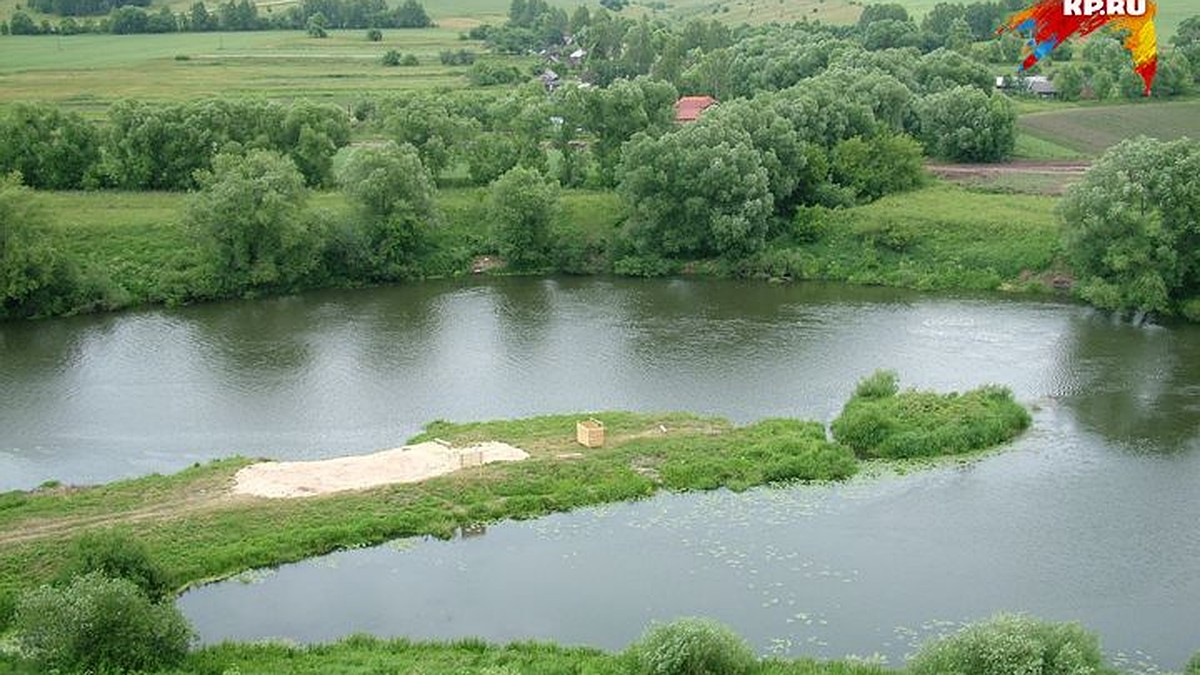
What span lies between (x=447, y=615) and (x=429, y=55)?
105 meters

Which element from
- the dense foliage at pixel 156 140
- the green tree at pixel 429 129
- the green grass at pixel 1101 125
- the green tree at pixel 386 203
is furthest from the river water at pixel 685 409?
the green grass at pixel 1101 125

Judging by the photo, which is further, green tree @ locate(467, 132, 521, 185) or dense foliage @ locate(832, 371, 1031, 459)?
green tree @ locate(467, 132, 521, 185)

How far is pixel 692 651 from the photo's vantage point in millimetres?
25500

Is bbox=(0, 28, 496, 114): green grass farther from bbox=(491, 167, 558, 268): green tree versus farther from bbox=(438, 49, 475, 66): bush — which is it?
bbox=(491, 167, 558, 268): green tree

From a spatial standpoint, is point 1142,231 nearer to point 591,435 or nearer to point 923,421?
point 923,421

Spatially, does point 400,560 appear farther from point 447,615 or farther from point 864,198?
point 864,198

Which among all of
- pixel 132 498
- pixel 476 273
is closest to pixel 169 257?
pixel 476 273

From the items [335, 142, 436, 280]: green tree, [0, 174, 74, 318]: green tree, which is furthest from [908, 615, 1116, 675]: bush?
[0, 174, 74, 318]: green tree

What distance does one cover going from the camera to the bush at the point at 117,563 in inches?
1138

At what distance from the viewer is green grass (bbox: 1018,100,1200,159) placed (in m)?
80.3

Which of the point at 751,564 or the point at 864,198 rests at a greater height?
the point at 864,198

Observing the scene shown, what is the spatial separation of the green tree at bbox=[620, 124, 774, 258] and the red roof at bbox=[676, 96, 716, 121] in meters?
22.5

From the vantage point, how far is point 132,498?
35.7 metres

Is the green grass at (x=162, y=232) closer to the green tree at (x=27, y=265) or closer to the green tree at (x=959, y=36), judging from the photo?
the green tree at (x=27, y=265)
